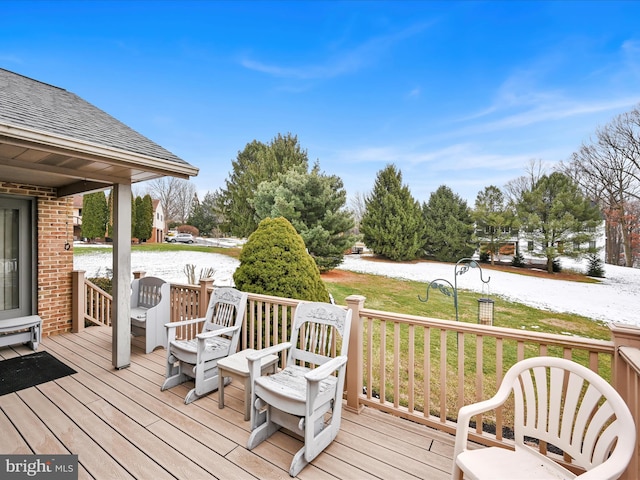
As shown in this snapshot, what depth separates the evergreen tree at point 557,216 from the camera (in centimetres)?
1190

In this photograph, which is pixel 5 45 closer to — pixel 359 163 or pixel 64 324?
pixel 64 324

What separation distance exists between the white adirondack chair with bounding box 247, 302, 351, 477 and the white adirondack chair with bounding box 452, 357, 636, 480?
0.90 meters

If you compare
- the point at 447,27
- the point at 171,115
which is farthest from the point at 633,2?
the point at 171,115

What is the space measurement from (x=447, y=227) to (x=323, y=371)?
1589 cm

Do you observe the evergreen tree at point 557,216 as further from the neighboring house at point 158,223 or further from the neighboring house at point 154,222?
the neighboring house at point 158,223

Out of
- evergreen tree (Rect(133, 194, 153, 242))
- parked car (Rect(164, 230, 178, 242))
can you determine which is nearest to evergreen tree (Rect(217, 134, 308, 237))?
evergreen tree (Rect(133, 194, 153, 242))

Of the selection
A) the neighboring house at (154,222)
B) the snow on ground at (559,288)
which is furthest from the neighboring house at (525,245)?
the neighboring house at (154,222)

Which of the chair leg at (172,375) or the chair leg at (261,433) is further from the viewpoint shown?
the chair leg at (172,375)

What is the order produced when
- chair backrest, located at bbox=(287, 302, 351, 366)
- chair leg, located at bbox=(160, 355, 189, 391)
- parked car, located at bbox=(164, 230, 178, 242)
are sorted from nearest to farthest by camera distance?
chair backrest, located at bbox=(287, 302, 351, 366) → chair leg, located at bbox=(160, 355, 189, 391) → parked car, located at bbox=(164, 230, 178, 242)

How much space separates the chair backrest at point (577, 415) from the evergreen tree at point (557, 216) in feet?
45.4

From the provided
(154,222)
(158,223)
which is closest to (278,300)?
(154,222)

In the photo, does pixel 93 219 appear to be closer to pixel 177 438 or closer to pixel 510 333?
pixel 177 438

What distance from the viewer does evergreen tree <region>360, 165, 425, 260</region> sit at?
15258mm

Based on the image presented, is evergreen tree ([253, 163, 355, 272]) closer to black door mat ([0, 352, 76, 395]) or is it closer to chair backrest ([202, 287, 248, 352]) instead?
chair backrest ([202, 287, 248, 352])
